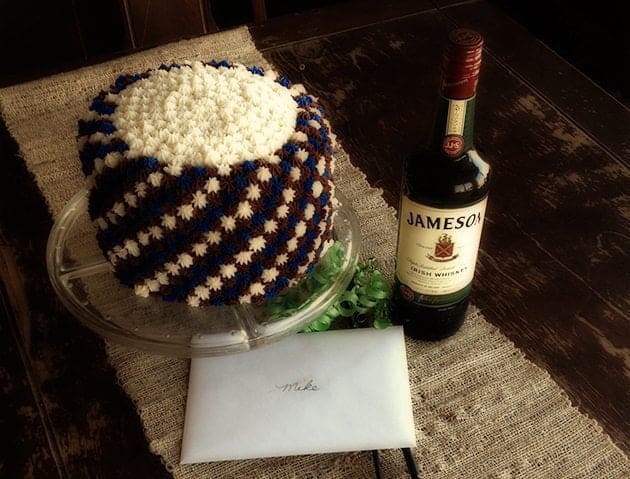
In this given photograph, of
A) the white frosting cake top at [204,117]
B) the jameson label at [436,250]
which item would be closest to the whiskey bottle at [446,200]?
the jameson label at [436,250]

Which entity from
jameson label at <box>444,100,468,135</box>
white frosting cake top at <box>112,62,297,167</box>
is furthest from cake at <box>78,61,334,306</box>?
jameson label at <box>444,100,468,135</box>

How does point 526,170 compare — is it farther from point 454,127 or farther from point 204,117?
point 204,117

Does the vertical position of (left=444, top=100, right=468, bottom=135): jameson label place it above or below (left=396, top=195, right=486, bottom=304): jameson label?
above

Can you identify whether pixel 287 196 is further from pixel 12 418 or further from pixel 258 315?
pixel 12 418

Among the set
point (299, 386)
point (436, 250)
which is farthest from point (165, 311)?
point (436, 250)

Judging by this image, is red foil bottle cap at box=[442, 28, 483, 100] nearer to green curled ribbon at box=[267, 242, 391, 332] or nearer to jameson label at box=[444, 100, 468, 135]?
jameson label at box=[444, 100, 468, 135]

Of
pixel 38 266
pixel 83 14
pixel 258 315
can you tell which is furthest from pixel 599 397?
pixel 83 14

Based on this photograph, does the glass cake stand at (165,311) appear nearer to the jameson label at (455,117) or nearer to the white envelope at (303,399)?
the white envelope at (303,399)

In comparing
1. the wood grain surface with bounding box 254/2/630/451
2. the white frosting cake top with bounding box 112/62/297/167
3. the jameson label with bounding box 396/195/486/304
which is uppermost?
the white frosting cake top with bounding box 112/62/297/167
